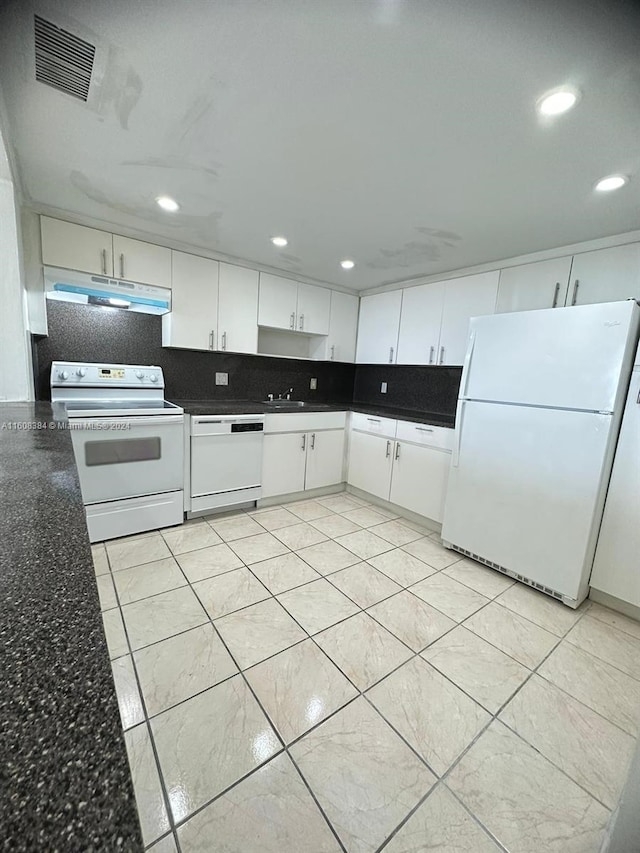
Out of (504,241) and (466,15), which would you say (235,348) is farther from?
(466,15)

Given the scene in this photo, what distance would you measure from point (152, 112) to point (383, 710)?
8.14ft

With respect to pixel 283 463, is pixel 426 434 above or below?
above

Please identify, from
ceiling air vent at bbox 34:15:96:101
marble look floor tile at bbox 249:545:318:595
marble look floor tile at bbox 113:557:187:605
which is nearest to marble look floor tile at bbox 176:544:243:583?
marble look floor tile at bbox 113:557:187:605

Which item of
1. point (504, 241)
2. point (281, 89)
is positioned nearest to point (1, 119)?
point (281, 89)

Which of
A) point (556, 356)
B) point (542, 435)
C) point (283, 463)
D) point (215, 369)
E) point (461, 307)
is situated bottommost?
point (283, 463)

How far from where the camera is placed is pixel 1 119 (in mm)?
1389

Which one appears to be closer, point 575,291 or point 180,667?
point 180,667

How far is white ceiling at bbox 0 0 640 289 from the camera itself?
3.26 feet

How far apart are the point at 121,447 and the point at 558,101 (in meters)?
2.77

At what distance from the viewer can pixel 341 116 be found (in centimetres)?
133

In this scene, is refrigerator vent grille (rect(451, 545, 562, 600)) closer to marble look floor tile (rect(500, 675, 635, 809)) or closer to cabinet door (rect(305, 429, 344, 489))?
marble look floor tile (rect(500, 675, 635, 809))

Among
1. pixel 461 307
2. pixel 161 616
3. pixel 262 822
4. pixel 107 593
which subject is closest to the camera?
pixel 262 822

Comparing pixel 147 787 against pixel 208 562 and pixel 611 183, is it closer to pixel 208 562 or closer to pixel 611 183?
pixel 208 562

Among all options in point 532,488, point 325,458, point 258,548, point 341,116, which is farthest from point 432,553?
point 341,116
